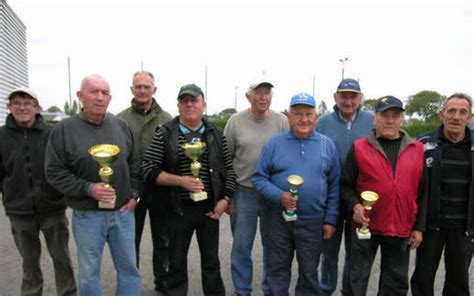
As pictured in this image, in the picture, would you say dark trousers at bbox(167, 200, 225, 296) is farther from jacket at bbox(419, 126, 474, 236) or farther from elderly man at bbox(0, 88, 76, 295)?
jacket at bbox(419, 126, 474, 236)

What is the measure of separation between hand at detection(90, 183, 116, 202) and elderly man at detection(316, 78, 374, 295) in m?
2.18

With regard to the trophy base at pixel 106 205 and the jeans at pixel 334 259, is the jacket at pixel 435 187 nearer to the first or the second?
the jeans at pixel 334 259

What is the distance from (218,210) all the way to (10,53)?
458 inches

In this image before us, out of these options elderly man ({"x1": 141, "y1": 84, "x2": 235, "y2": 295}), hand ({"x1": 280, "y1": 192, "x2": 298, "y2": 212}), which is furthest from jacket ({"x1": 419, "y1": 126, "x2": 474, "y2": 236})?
elderly man ({"x1": 141, "y1": 84, "x2": 235, "y2": 295})

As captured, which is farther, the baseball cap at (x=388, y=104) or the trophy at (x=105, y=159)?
the baseball cap at (x=388, y=104)

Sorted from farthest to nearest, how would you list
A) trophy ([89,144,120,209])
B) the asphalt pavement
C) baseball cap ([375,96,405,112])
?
1. the asphalt pavement
2. baseball cap ([375,96,405,112])
3. trophy ([89,144,120,209])

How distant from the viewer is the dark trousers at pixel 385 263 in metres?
2.98

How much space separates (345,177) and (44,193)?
113 inches

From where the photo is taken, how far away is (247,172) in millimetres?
3562

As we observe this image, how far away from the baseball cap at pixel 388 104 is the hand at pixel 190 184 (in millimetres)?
1737

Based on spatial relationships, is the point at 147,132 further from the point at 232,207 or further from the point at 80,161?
the point at 232,207

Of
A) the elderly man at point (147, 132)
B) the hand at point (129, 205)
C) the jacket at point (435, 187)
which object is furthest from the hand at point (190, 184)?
the jacket at point (435, 187)

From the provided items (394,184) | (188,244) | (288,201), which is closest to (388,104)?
(394,184)

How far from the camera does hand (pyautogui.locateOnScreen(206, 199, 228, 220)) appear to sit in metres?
3.22
